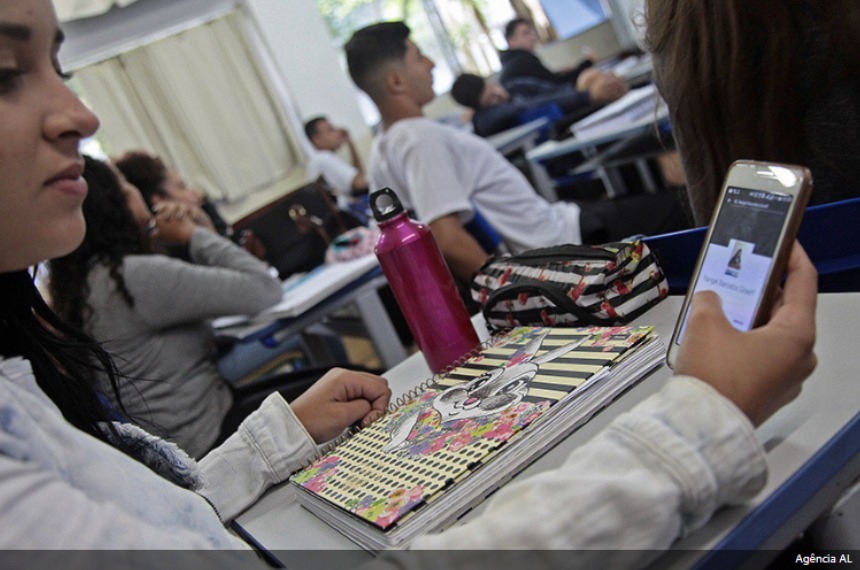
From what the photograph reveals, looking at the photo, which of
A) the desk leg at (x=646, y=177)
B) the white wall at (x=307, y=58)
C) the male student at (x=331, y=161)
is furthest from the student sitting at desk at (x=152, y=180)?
the white wall at (x=307, y=58)

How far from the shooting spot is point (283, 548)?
2.72 ft

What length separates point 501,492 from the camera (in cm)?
59

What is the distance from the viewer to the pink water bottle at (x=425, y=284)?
111cm

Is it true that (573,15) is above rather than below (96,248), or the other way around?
above

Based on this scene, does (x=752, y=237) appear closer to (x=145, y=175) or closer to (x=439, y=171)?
(x=439, y=171)

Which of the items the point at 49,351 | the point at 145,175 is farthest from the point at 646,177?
the point at 49,351

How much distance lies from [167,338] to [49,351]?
102 cm

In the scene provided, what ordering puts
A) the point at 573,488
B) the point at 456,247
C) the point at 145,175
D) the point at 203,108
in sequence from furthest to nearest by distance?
the point at 203,108, the point at 145,175, the point at 456,247, the point at 573,488

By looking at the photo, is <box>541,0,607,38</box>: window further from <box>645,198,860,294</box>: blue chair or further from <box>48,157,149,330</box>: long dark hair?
<box>645,198,860,294</box>: blue chair

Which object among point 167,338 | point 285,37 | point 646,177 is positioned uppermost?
point 285,37

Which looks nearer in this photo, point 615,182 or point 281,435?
point 281,435

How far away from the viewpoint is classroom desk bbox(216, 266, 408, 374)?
250 centimetres

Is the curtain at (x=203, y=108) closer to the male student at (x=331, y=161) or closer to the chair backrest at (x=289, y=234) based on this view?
the male student at (x=331, y=161)

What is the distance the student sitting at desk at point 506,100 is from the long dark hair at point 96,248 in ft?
7.03
